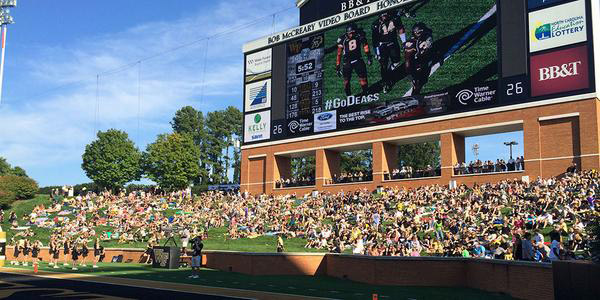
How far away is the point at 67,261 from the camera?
36.5 meters

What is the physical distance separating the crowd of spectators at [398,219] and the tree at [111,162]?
39.0m

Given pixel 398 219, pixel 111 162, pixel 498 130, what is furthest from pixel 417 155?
pixel 398 219

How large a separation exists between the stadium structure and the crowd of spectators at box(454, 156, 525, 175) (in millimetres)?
525

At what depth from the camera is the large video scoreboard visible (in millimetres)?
40188

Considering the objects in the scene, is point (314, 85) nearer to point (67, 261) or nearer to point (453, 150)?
point (453, 150)

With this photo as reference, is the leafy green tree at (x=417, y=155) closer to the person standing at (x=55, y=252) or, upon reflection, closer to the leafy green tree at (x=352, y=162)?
the leafy green tree at (x=352, y=162)

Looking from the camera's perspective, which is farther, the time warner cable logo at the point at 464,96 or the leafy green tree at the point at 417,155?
the leafy green tree at the point at 417,155

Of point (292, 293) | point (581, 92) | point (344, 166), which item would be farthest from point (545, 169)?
point (344, 166)

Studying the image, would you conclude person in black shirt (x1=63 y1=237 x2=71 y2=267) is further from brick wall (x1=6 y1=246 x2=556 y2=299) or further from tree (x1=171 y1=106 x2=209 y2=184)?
tree (x1=171 y1=106 x2=209 y2=184)

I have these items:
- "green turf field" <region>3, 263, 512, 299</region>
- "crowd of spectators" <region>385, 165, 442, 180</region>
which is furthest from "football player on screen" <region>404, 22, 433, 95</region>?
"green turf field" <region>3, 263, 512, 299</region>

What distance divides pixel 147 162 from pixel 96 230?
51.9 metres

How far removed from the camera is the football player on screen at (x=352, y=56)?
1980 inches

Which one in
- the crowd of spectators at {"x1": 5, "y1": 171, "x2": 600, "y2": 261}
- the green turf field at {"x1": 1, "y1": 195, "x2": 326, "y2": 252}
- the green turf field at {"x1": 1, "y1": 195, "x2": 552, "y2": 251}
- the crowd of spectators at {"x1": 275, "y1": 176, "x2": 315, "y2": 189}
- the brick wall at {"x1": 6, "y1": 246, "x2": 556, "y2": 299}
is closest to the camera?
the brick wall at {"x1": 6, "y1": 246, "x2": 556, "y2": 299}

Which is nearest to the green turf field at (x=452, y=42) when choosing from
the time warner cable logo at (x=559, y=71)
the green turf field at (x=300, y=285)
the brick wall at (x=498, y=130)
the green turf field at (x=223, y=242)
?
the brick wall at (x=498, y=130)
